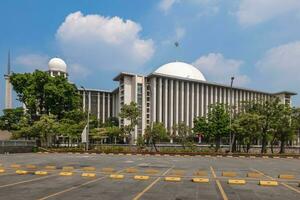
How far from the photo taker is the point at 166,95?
419 feet

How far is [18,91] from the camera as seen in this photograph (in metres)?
67.4

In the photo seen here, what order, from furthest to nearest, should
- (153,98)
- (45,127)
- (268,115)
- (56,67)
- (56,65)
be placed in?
1. (153,98)
2. (56,65)
3. (56,67)
4. (45,127)
5. (268,115)

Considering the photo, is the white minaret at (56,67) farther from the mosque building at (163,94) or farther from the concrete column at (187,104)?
the concrete column at (187,104)

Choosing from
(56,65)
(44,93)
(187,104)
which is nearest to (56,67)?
(56,65)

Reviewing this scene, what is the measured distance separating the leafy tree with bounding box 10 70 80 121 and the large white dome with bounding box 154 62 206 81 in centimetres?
7430

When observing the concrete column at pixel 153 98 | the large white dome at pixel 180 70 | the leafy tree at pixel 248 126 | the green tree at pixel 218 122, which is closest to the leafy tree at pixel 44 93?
the green tree at pixel 218 122

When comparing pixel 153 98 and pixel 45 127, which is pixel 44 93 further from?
pixel 153 98

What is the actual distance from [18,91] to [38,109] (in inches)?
184

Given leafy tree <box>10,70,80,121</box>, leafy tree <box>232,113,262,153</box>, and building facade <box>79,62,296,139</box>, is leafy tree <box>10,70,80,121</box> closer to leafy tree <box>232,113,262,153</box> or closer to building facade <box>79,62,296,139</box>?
leafy tree <box>232,113,262,153</box>

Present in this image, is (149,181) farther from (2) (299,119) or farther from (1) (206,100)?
(1) (206,100)

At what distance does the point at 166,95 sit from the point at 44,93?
66.6 m

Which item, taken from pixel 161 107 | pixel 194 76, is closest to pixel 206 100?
pixel 194 76

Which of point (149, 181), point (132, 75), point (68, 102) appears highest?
point (132, 75)

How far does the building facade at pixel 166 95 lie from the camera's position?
121875mm
